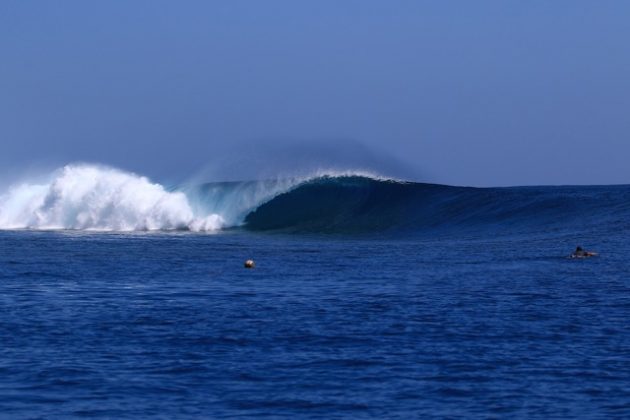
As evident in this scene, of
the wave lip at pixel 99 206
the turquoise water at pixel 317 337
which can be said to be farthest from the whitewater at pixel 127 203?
the turquoise water at pixel 317 337

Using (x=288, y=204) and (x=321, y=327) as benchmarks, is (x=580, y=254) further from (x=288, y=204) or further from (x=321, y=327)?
(x=288, y=204)

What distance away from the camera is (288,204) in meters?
51.0

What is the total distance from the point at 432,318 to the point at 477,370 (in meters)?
3.88

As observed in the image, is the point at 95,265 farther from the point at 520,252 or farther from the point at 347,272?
the point at 520,252

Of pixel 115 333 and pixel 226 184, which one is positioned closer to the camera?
pixel 115 333

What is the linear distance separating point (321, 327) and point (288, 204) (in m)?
35.0

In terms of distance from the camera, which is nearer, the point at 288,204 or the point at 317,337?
the point at 317,337

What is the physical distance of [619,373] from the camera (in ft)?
42.2

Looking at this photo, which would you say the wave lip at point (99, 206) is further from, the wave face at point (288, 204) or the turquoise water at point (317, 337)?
the turquoise water at point (317, 337)

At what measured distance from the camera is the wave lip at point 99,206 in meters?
48.5

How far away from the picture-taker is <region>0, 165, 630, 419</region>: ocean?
11758mm

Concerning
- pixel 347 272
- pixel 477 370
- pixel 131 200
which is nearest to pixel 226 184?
pixel 131 200

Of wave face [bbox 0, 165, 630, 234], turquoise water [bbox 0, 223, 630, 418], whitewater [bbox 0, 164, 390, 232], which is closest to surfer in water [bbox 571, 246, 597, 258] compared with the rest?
turquoise water [bbox 0, 223, 630, 418]

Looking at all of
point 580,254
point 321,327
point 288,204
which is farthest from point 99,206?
point 321,327
